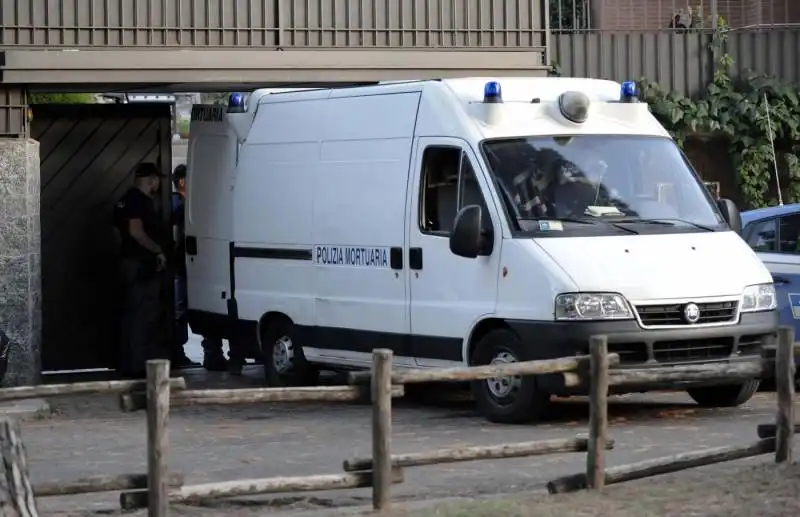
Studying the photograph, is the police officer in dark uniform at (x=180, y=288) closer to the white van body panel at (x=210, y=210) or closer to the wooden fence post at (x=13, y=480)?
the white van body panel at (x=210, y=210)

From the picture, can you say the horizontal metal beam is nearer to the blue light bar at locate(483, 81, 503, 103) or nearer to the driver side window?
the driver side window

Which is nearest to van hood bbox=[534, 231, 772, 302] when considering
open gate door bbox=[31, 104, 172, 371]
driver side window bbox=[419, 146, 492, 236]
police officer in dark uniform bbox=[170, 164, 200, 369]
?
driver side window bbox=[419, 146, 492, 236]

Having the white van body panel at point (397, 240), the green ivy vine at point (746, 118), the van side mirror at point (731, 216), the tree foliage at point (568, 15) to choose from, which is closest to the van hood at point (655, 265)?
the white van body panel at point (397, 240)

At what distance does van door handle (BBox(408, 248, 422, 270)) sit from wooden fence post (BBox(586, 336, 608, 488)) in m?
3.49

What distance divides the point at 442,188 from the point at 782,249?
286 cm

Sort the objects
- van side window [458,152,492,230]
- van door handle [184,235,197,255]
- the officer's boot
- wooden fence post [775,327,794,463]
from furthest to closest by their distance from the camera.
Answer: the officer's boot → van door handle [184,235,197,255] → van side window [458,152,492,230] → wooden fence post [775,327,794,463]

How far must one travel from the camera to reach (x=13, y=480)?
22.9ft

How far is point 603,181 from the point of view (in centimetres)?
1159

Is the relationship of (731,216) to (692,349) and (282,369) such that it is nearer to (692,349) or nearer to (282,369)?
(692,349)

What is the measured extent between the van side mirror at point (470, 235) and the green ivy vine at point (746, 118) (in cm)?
798

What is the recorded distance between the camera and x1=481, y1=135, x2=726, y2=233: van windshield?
11320 millimetres

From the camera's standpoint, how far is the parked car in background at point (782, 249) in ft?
41.1

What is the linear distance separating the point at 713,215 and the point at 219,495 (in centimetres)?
536

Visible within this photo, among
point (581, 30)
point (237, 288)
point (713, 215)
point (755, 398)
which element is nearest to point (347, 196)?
point (237, 288)
